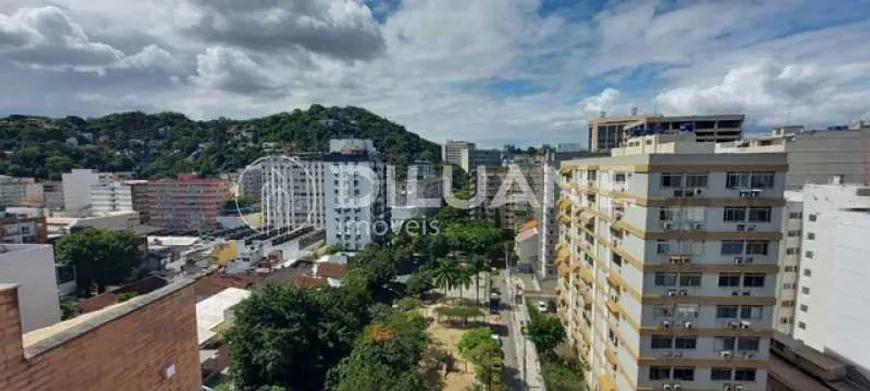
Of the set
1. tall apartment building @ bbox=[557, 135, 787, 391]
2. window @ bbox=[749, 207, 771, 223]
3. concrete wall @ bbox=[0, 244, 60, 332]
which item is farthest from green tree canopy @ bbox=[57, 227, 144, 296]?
window @ bbox=[749, 207, 771, 223]

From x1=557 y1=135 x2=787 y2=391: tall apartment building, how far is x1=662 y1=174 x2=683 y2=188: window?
3cm

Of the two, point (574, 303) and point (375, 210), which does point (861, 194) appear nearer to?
point (574, 303)

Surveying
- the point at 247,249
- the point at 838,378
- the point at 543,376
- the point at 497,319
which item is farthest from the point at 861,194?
the point at 247,249

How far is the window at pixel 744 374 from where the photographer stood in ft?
35.2

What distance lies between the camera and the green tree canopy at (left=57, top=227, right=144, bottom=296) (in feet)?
92.0

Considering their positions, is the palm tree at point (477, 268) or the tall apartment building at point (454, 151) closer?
the palm tree at point (477, 268)

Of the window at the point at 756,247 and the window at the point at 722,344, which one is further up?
the window at the point at 756,247

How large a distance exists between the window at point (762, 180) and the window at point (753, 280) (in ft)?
7.91

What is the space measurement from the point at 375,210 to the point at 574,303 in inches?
1050

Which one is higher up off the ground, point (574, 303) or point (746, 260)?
point (746, 260)

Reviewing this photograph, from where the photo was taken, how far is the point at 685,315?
421 inches

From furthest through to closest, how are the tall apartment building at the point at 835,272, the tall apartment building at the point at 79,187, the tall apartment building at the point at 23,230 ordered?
the tall apartment building at the point at 79,187, the tall apartment building at the point at 23,230, the tall apartment building at the point at 835,272

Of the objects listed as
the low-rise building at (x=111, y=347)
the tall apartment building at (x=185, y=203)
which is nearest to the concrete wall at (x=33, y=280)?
the low-rise building at (x=111, y=347)

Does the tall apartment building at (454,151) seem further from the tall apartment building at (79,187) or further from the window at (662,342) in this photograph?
the window at (662,342)
